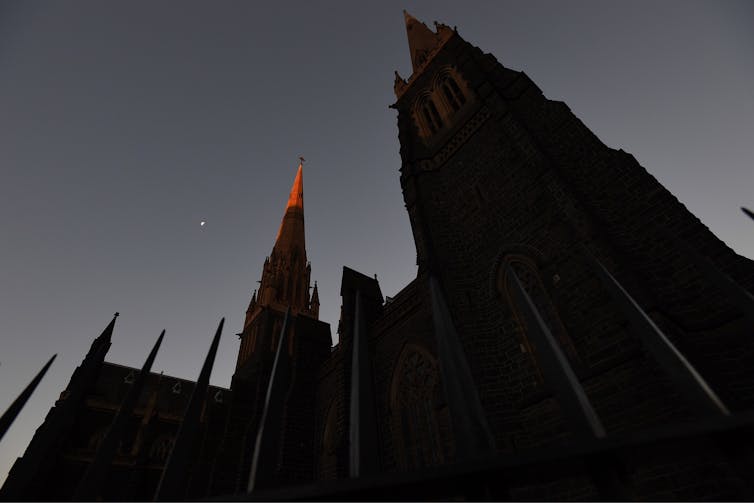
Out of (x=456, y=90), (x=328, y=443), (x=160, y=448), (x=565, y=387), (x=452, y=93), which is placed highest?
(x=456, y=90)

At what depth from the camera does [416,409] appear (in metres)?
10.6

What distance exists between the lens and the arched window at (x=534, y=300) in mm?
7238

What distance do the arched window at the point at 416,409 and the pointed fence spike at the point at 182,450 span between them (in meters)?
8.44

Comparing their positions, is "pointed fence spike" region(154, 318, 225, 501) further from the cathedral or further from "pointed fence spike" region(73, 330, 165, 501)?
"pointed fence spike" region(73, 330, 165, 501)

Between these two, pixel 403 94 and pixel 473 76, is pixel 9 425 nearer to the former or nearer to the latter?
pixel 473 76

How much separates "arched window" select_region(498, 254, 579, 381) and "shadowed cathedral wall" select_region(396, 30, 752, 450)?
4 cm

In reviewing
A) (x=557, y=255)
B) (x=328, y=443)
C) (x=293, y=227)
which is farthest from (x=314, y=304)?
(x=557, y=255)

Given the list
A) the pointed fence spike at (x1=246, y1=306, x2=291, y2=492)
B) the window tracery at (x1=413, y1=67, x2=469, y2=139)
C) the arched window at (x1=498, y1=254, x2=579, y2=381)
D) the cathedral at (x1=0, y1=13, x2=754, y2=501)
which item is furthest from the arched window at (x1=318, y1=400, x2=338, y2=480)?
the pointed fence spike at (x1=246, y1=306, x2=291, y2=492)

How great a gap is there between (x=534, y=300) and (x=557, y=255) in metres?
1.09

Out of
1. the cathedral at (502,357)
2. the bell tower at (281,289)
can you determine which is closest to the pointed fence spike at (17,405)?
the cathedral at (502,357)

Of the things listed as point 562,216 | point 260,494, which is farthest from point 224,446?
point 260,494

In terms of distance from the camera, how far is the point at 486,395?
747 centimetres

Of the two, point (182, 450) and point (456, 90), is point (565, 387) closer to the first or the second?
point (182, 450)

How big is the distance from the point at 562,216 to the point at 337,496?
26.9 ft
